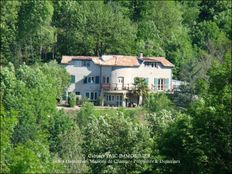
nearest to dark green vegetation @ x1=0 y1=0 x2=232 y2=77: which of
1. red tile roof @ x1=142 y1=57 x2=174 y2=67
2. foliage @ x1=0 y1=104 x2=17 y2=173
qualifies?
red tile roof @ x1=142 y1=57 x2=174 y2=67

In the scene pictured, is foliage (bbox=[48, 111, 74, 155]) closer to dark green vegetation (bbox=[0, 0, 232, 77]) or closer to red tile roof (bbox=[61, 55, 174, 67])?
red tile roof (bbox=[61, 55, 174, 67])

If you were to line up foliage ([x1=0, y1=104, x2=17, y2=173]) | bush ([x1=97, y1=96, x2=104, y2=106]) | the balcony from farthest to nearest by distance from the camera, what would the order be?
the balcony
bush ([x1=97, y1=96, x2=104, y2=106])
foliage ([x1=0, y1=104, x2=17, y2=173])

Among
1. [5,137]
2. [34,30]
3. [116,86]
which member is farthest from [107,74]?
[5,137]

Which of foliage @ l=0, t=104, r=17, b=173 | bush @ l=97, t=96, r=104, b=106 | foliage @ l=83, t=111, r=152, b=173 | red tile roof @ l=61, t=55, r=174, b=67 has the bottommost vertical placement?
bush @ l=97, t=96, r=104, b=106

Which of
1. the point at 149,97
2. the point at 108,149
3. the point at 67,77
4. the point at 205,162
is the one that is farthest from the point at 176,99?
the point at 205,162

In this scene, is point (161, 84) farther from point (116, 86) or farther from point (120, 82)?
point (116, 86)

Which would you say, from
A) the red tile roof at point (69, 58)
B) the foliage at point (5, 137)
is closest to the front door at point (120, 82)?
the red tile roof at point (69, 58)

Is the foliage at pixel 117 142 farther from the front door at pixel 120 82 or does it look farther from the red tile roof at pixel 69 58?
the front door at pixel 120 82
